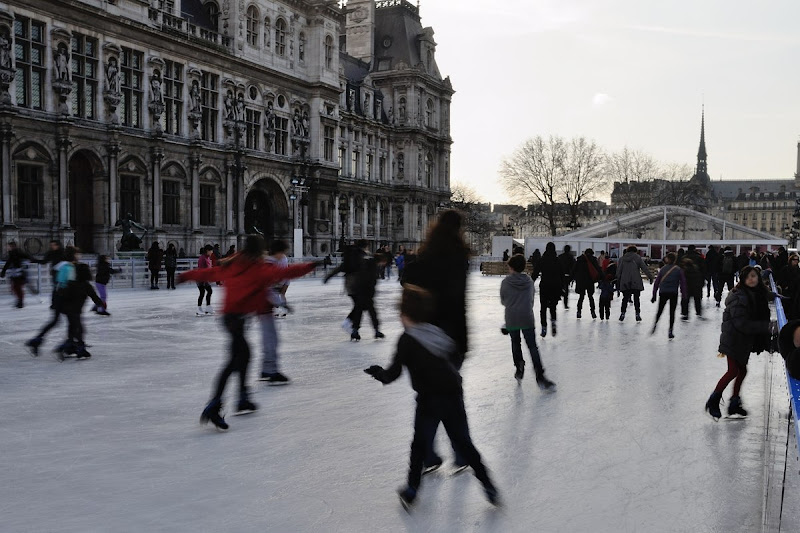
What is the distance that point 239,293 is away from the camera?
6262 mm

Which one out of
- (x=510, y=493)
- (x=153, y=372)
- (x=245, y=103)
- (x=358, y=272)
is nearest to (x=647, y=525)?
(x=510, y=493)

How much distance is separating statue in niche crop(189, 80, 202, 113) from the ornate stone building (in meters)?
0.06

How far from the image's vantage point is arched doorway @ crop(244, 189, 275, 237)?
3825cm

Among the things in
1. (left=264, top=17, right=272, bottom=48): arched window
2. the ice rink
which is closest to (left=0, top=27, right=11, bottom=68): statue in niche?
(left=264, top=17, right=272, bottom=48): arched window

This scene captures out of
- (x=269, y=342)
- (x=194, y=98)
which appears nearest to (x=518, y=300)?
(x=269, y=342)

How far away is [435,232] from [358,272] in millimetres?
6778

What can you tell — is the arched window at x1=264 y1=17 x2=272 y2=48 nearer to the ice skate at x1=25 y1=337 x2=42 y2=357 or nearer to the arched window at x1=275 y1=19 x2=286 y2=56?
the arched window at x1=275 y1=19 x2=286 y2=56

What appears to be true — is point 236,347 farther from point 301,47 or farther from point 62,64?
point 301,47

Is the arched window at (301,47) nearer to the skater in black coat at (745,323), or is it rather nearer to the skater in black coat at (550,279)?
the skater in black coat at (550,279)

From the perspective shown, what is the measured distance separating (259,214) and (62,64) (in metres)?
14.1

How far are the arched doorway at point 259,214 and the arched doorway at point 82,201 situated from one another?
375 inches

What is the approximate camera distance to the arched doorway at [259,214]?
38.2 meters

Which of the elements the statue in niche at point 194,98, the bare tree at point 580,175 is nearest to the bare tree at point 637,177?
the bare tree at point 580,175

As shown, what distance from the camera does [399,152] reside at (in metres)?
56.8
